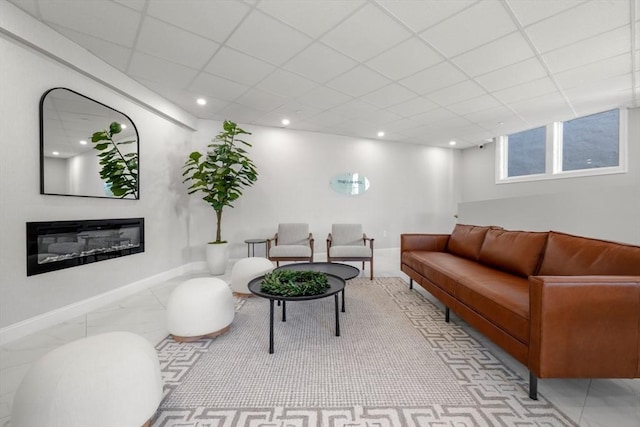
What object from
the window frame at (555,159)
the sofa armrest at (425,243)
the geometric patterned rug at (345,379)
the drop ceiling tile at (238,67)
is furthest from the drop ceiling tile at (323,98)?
the window frame at (555,159)

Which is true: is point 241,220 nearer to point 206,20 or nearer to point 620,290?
point 206,20

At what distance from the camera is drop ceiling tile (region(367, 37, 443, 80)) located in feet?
8.58

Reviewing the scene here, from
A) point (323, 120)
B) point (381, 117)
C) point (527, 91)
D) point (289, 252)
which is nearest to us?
point (527, 91)

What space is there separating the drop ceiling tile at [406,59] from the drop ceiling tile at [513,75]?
882 mm

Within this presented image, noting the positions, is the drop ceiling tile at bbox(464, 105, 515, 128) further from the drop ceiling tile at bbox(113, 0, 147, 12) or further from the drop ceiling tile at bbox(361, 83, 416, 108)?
the drop ceiling tile at bbox(113, 0, 147, 12)

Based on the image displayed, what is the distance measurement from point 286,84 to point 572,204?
13.6ft

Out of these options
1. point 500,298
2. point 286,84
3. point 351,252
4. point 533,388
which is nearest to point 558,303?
point 500,298

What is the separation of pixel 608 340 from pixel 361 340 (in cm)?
153

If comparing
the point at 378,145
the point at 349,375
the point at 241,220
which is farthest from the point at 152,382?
the point at 378,145

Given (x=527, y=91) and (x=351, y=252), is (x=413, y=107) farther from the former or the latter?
(x=351, y=252)

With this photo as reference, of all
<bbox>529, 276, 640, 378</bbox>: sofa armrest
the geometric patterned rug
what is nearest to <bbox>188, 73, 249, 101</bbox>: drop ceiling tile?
the geometric patterned rug

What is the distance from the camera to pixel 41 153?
2398 millimetres

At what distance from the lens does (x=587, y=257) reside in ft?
6.26

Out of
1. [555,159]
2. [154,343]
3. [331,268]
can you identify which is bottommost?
[154,343]
